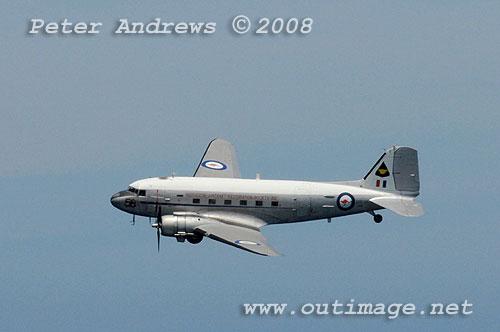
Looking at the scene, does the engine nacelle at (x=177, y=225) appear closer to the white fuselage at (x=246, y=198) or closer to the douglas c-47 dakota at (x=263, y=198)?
the douglas c-47 dakota at (x=263, y=198)

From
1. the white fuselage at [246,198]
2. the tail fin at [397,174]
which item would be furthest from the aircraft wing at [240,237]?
the tail fin at [397,174]

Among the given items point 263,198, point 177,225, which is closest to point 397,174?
point 263,198

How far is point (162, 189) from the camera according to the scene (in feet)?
178

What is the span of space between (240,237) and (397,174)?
10.7 metres

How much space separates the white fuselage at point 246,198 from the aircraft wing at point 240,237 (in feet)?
5.34

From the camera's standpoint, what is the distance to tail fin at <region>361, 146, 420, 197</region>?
184 ft

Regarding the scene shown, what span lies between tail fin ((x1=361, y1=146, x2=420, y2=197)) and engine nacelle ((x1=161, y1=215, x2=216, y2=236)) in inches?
413

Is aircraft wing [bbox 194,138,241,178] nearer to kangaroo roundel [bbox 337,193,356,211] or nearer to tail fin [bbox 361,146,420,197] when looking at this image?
kangaroo roundel [bbox 337,193,356,211]

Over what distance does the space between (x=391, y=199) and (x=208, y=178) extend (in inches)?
409

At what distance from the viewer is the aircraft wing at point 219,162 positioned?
58656 mm

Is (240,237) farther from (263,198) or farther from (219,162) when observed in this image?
(219,162)

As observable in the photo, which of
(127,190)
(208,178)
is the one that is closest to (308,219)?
(208,178)

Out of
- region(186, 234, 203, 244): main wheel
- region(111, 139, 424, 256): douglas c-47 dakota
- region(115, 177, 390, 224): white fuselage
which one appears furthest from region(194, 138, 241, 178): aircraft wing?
region(186, 234, 203, 244): main wheel

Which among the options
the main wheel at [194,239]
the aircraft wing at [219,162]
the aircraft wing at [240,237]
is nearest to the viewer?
the aircraft wing at [240,237]
